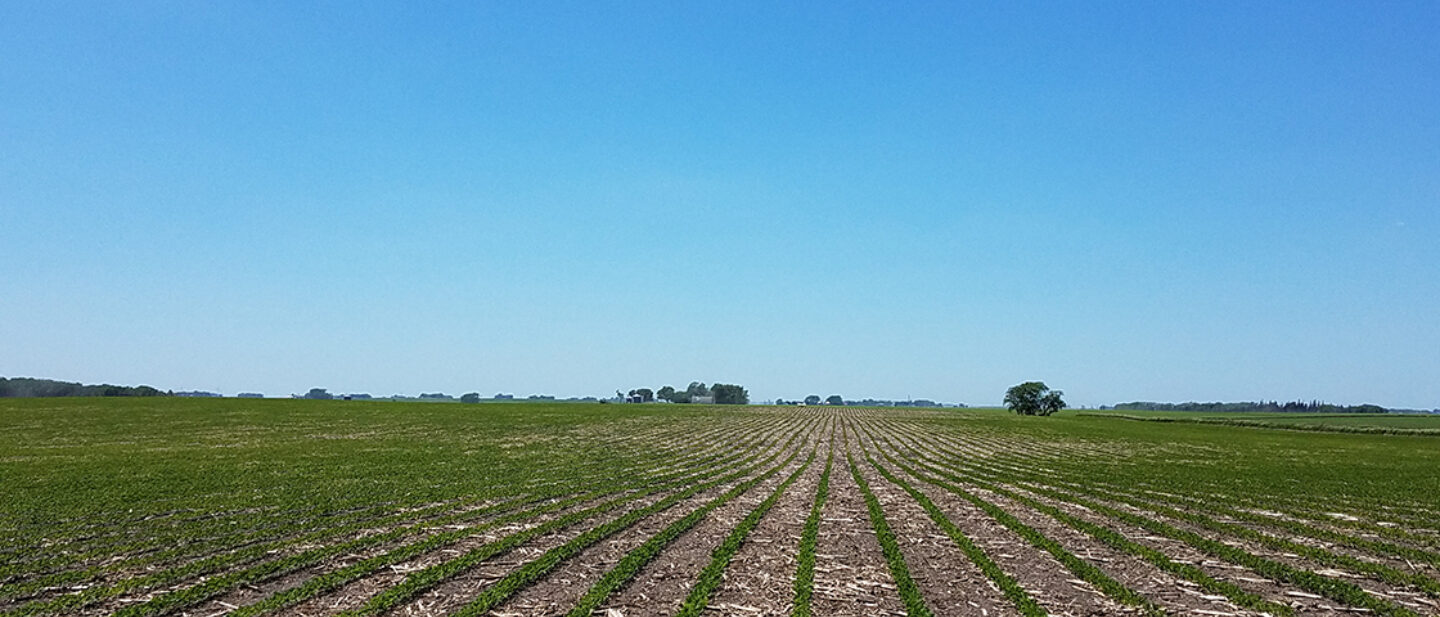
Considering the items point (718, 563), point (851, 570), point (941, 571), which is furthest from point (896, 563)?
point (718, 563)

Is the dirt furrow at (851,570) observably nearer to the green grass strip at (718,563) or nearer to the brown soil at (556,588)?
the green grass strip at (718,563)

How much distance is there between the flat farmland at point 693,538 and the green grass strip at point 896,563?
7 cm

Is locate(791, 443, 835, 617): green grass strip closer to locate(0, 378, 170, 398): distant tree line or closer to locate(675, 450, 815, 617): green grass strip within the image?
locate(675, 450, 815, 617): green grass strip

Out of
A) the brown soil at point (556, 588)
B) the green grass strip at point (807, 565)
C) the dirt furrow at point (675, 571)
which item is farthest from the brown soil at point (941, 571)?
the brown soil at point (556, 588)

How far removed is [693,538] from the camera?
15.4m

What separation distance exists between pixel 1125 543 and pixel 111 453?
43629mm

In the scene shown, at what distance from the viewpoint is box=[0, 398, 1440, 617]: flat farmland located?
1091cm

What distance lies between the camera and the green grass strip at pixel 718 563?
34.7 feet

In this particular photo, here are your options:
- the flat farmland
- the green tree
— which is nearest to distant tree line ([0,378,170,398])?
the flat farmland

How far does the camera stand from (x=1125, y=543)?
1520 centimetres

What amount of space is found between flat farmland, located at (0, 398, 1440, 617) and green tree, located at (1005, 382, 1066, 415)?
166 m

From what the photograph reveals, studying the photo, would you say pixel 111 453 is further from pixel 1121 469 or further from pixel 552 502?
pixel 1121 469

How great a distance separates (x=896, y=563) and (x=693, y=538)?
15.3 ft

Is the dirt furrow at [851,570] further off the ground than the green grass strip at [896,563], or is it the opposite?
the green grass strip at [896,563]
